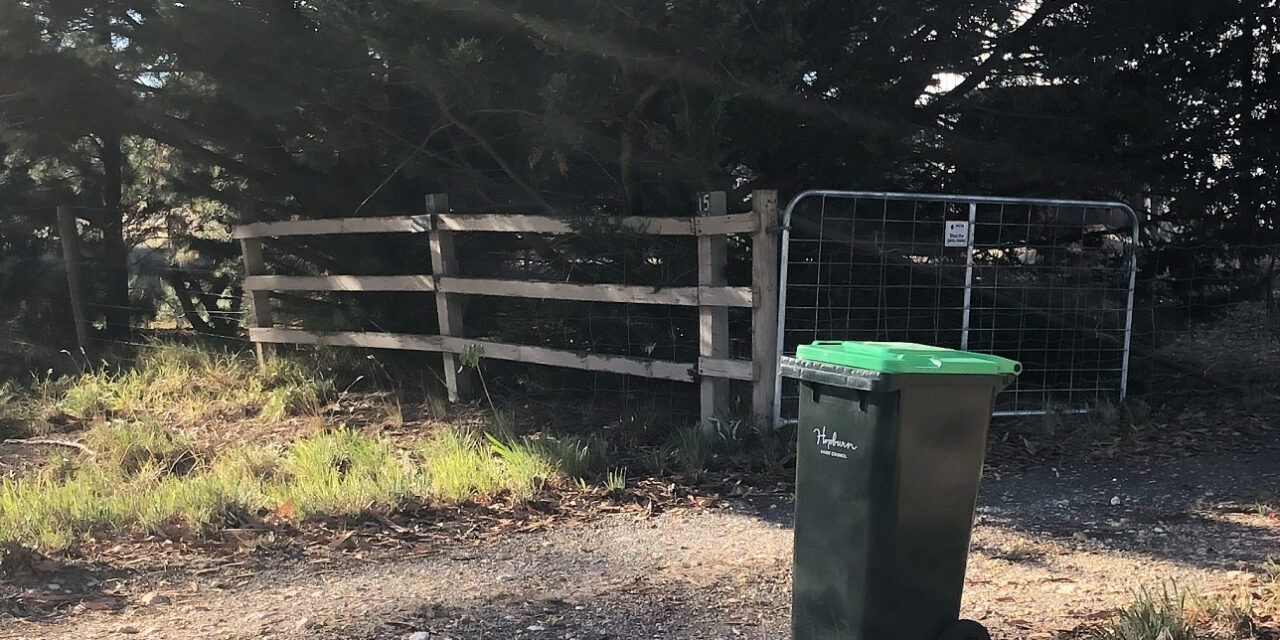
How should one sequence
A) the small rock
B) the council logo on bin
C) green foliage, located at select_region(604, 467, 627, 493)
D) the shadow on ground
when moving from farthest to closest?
green foliage, located at select_region(604, 467, 627, 493) → the shadow on ground → the small rock → the council logo on bin

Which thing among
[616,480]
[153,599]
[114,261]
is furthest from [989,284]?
[114,261]

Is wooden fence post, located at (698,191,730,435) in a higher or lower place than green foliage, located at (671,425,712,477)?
higher

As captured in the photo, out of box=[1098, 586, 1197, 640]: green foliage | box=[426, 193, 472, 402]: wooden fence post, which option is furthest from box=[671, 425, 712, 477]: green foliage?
box=[1098, 586, 1197, 640]: green foliage

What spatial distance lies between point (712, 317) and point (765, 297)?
0.45 m

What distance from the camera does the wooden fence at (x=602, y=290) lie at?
652cm

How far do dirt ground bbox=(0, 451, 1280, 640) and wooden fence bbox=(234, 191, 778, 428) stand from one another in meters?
1.23

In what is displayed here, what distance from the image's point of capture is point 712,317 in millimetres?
6793

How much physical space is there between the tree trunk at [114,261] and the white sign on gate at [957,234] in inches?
360

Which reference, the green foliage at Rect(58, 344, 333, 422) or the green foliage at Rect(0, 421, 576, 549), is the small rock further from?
the green foliage at Rect(58, 344, 333, 422)

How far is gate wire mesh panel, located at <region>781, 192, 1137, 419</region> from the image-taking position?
742 cm

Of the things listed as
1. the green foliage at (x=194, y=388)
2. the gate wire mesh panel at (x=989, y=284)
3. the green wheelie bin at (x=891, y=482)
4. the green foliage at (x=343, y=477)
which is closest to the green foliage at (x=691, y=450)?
the gate wire mesh panel at (x=989, y=284)

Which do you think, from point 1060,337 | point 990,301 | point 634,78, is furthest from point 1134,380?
point 634,78

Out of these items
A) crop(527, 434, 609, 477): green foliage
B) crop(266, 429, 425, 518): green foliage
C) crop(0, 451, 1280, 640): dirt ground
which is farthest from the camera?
crop(527, 434, 609, 477): green foliage

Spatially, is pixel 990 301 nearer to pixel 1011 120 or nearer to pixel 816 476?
pixel 1011 120
